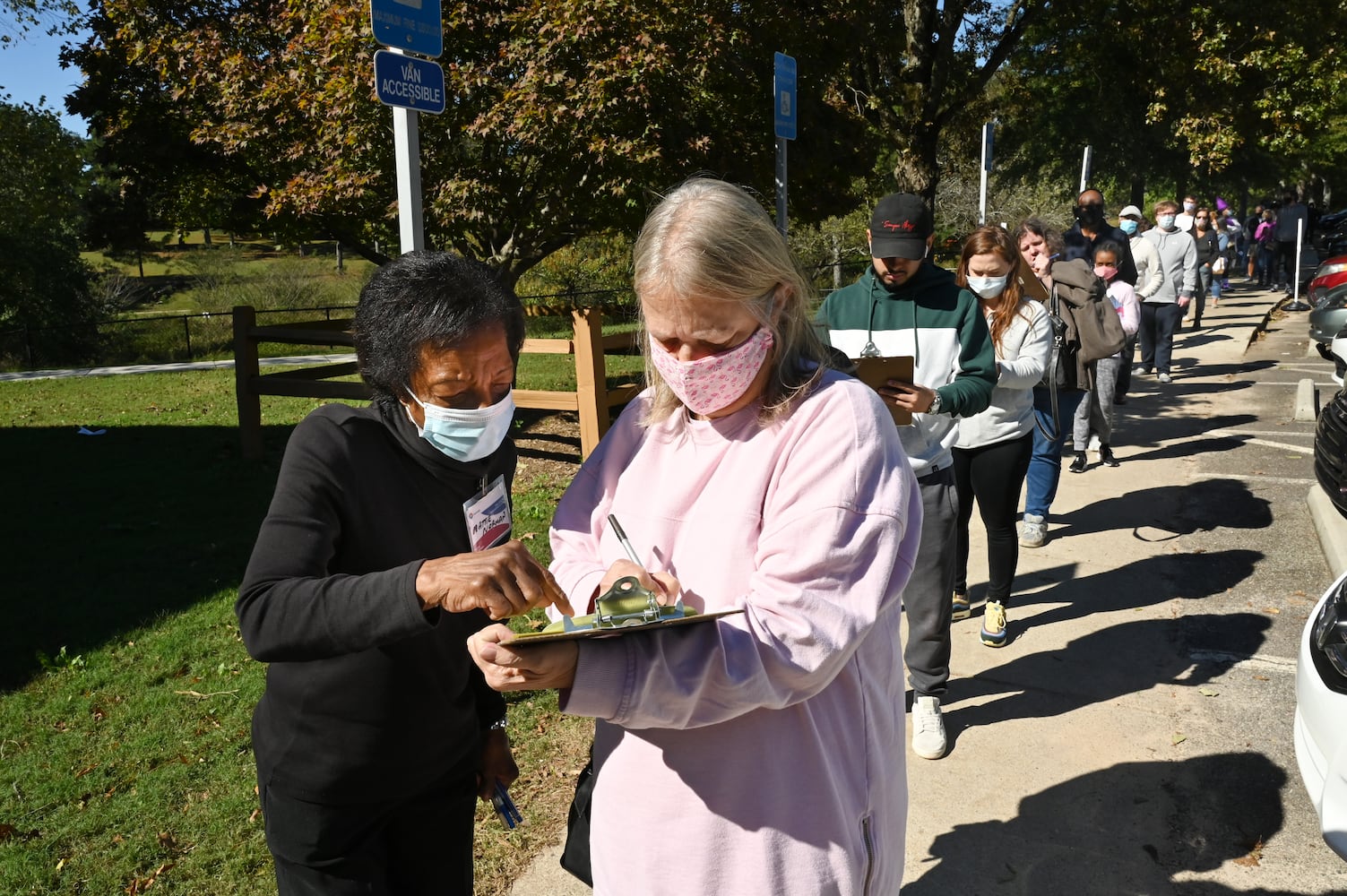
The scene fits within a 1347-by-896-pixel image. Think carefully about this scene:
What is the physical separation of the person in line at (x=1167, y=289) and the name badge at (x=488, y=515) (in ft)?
38.5

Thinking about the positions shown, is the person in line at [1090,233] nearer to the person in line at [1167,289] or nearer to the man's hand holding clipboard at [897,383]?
the person in line at [1167,289]

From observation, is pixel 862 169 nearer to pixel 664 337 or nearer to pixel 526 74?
pixel 526 74

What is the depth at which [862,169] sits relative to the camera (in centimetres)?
1091

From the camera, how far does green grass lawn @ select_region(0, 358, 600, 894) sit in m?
3.64

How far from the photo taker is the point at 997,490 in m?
5.18

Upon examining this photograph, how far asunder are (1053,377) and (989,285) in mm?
2003

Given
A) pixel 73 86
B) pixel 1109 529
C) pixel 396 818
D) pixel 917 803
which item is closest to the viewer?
pixel 396 818

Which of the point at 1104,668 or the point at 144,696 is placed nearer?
the point at 144,696

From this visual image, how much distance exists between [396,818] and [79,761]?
9.48 feet

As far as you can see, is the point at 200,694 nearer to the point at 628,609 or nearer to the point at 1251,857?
the point at 628,609

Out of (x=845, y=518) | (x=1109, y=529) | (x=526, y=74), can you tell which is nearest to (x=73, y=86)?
(x=526, y=74)

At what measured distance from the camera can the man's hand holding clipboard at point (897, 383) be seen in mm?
3494

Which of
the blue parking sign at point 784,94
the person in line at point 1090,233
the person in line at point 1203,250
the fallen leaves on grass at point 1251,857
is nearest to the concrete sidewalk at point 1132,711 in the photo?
the fallen leaves on grass at point 1251,857

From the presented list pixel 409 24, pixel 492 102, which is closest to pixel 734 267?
pixel 409 24
